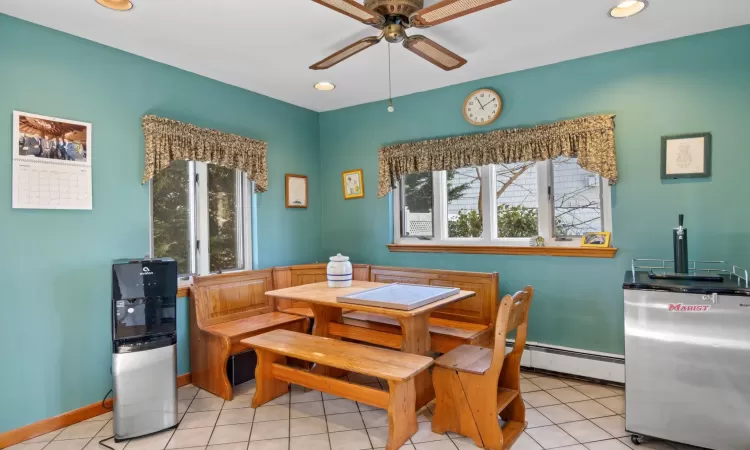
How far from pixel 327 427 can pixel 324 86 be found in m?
2.72

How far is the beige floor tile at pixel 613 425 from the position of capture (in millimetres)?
2465

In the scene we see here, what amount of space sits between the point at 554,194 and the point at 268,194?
8.35 ft

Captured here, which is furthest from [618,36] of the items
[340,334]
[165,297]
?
[165,297]

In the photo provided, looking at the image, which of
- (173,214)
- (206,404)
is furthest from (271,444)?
(173,214)

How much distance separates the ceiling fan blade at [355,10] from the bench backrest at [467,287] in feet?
6.75

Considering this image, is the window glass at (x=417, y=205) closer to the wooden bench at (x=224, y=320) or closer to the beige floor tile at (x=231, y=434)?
the wooden bench at (x=224, y=320)

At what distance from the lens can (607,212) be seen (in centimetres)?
319

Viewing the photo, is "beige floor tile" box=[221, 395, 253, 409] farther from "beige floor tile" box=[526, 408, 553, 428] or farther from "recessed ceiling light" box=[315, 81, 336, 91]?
"recessed ceiling light" box=[315, 81, 336, 91]

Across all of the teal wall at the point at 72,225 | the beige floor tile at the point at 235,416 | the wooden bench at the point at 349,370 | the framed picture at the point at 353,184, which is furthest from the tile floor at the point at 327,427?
the framed picture at the point at 353,184

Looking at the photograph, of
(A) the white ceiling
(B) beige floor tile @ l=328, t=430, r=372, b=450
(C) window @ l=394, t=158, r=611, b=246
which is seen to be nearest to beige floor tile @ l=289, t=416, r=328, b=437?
(B) beige floor tile @ l=328, t=430, r=372, b=450

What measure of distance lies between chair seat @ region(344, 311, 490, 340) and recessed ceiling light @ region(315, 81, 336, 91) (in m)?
1.98

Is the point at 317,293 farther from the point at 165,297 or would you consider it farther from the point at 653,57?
the point at 653,57

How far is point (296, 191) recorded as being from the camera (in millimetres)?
4355

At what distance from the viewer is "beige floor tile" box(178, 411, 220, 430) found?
105 inches
